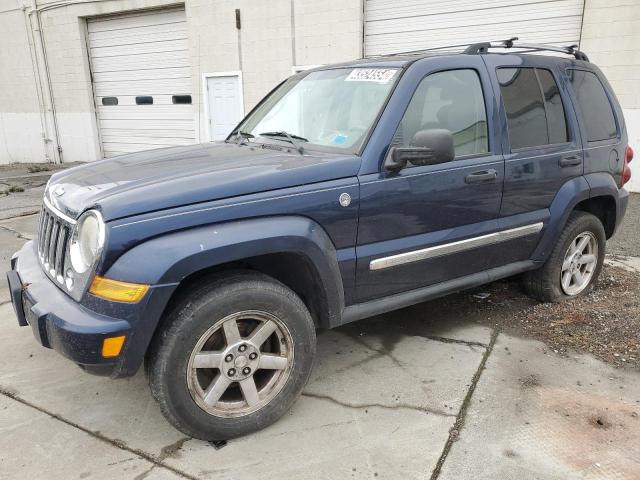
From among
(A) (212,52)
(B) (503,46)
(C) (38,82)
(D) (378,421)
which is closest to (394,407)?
(D) (378,421)

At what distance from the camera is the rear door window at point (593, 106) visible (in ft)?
13.2

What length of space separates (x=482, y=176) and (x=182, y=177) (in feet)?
6.00

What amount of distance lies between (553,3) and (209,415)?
8.27 meters

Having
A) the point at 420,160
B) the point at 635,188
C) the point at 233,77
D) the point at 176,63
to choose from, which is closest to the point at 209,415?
the point at 420,160

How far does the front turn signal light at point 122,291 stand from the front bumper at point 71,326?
9 centimetres

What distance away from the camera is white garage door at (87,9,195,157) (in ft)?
39.2

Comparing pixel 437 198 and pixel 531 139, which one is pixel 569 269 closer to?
pixel 531 139

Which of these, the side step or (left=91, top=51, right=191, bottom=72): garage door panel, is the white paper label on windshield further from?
(left=91, top=51, right=191, bottom=72): garage door panel

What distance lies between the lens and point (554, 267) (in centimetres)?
405

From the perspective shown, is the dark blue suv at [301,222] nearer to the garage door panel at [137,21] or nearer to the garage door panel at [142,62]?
the garage door panel at [142,62]

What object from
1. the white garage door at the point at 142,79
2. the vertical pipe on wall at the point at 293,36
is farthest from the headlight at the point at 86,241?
the white garage door at the point at 142,79

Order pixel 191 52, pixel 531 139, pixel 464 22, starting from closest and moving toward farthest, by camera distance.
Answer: pixel 531 139 → pixel 464 22 → pixel 191 52

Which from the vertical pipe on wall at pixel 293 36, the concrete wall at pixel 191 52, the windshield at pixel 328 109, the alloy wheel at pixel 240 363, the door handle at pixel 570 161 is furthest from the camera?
the vertical pipe on wall at pixel 293 36

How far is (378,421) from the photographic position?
2.79m
